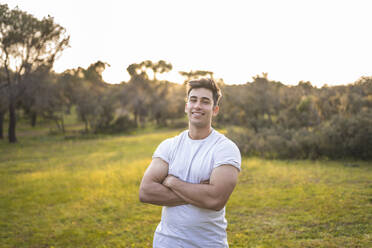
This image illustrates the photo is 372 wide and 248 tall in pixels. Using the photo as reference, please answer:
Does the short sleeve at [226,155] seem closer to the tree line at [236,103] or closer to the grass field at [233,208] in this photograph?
the grass field at [233,208]

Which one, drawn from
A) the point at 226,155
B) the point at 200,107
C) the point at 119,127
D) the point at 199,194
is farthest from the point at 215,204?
the point at 119,127

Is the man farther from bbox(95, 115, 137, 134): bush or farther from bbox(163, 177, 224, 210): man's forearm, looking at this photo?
bbox(95, 115, 137, 134): bush

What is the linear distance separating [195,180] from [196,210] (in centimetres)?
27

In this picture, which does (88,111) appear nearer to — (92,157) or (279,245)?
(92,157)

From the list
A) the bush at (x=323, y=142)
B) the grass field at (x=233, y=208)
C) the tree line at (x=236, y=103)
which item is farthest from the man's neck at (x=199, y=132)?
the bush at (x=323, y=142)

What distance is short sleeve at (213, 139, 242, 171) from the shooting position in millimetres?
2396

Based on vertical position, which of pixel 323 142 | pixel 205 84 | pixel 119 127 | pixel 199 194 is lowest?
pixel 119 127

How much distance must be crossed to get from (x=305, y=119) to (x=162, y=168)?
16403 mm

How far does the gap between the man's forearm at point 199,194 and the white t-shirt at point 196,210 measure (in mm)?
82

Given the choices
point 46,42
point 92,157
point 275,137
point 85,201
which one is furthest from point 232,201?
point 46,42

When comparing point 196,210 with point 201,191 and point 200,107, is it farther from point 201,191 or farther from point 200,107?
point 200,107

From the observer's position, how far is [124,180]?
408 inches

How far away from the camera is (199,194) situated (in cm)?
240

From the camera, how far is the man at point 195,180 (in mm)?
2396
